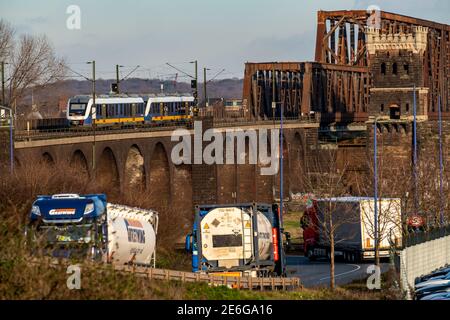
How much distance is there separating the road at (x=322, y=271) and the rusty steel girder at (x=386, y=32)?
80227 millimetres

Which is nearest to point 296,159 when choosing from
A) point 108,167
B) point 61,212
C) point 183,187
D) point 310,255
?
point 183,187

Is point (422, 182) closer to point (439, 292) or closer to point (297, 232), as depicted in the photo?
point (297, 232)

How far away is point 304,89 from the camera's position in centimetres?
16512

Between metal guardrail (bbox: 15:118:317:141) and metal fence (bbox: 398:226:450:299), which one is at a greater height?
metal guardrail (bbox: 15:118:317:141)

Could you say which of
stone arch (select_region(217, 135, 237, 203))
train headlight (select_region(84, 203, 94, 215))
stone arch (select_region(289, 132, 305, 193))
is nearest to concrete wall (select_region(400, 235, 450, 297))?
train headlight (select_region(84, 203, 94, 215))

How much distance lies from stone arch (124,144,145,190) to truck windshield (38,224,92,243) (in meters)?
75.3

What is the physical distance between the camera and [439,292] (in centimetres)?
4547

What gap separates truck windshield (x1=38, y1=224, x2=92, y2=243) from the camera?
3870cm

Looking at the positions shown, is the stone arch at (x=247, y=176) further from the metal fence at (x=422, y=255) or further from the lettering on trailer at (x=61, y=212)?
the lettering on trailer at (x=61, y=212)

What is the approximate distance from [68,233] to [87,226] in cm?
146

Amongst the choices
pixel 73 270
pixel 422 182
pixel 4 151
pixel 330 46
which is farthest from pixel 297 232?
pixel 330 46

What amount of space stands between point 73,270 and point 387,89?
105 m

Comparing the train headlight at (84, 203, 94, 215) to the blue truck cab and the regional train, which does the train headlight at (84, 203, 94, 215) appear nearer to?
the blue truck cab

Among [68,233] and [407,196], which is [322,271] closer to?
[407,196]
